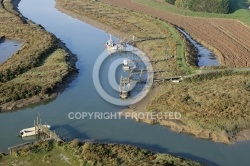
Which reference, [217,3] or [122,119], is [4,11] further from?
[122,119]

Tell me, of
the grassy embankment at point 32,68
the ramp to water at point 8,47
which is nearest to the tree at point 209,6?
the grassy embankment at point 32,68

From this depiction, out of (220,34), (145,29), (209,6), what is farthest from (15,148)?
(209,6)

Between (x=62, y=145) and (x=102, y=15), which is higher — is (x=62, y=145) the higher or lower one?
the lower one

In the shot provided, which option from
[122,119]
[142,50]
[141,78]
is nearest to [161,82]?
[141,78]

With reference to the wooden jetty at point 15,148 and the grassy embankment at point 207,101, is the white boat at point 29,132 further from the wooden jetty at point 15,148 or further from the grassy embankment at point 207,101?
the grassy embankment at point 207,101

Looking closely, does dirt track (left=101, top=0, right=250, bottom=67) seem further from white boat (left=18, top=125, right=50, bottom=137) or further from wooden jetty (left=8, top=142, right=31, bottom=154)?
wooden jetty (left=8, top=142, right=31, bottom=154)

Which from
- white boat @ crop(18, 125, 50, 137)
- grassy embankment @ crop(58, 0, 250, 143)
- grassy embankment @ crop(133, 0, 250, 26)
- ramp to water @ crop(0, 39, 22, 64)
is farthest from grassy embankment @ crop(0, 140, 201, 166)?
grassy embankment @ crop(133, 0, 250, 26)

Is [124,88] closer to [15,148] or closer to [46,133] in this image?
[46,133]
